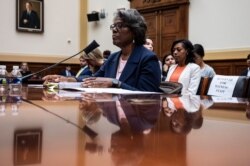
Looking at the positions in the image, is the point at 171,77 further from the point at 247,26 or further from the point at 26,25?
the point at 26,25

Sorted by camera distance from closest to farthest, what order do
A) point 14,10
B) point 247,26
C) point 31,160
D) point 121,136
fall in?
1. point 31,160
2. point 121,136
3. point 247,26
4. point 14,10

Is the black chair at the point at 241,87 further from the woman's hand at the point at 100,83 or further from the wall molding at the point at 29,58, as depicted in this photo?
the wall molding at the point at 29,58

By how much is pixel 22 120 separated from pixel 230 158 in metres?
0.46

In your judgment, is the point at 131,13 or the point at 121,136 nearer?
the point at 121,136

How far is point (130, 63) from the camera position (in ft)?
7.48

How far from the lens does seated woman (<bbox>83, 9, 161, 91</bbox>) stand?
7.14ft

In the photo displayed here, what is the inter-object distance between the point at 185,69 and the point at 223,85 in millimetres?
1959

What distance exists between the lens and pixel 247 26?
6.40m

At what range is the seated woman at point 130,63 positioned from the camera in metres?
2.18

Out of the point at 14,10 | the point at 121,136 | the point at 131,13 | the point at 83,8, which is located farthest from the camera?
the point at 83,8

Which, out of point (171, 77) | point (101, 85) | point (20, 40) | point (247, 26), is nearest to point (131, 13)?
point (101, 85)

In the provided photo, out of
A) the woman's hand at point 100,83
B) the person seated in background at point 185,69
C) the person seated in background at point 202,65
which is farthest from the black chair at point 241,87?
the person seated in background at point 202,65


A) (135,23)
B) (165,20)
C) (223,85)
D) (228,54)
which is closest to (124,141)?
(223,85)

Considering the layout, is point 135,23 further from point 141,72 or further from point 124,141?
point 124,141
